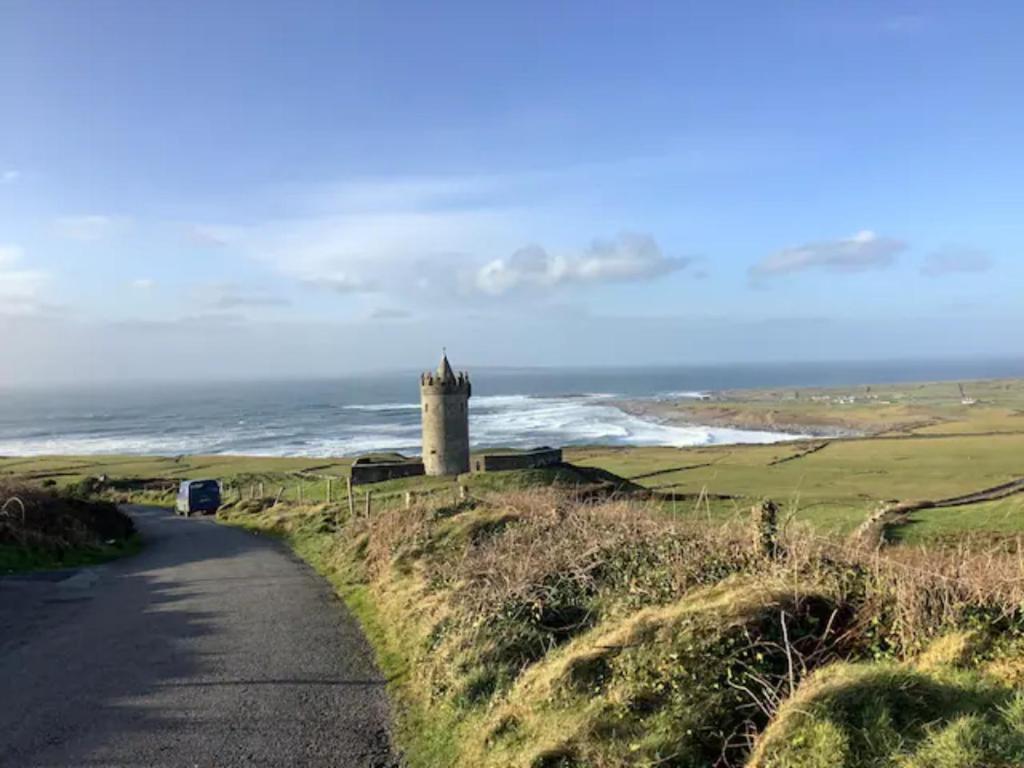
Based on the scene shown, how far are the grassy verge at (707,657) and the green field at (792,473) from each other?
350 centimetres

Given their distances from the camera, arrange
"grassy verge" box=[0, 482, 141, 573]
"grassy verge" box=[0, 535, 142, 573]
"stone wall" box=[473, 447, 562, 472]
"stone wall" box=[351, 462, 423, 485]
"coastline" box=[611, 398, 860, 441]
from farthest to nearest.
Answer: "coastline" box=[611, 398, 860, 441] < "stone wall" box=[351, 462, 423, 485] < "stone wall" box=[473, 447, 562, 472] < "grassy verge" box=[0, 482, 141, 573] < "grassy verge" box=[0, 535, 142, 573]

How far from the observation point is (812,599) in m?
7.71

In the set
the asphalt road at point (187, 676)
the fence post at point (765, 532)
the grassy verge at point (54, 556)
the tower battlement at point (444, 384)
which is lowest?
the grassy verge at point (54, 556)

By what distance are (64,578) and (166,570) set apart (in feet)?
7.32

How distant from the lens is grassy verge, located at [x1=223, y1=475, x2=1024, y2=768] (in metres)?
5.79

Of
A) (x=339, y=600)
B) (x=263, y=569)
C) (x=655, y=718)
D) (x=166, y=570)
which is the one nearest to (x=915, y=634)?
(x=655, y=718)

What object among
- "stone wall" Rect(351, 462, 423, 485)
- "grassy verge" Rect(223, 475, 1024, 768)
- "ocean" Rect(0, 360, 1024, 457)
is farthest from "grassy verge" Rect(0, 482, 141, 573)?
"ocean" Rect(0, 360, 1024, 457)

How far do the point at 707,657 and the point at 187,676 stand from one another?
22.6 feet

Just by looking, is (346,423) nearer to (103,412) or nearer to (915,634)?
(103,412)

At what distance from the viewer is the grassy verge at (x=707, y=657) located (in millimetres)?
5789

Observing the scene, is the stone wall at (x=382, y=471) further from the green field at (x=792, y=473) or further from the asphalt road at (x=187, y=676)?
the asphalt road at (x=187, y=676)

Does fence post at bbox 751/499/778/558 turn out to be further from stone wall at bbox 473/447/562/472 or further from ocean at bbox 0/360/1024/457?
ocean at bbox 0/360/1024/457

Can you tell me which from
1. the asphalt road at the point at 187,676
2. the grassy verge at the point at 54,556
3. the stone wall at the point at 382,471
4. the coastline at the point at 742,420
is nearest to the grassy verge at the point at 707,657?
the asphalt road at the point at 187,676

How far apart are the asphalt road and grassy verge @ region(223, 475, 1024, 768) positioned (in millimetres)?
762
